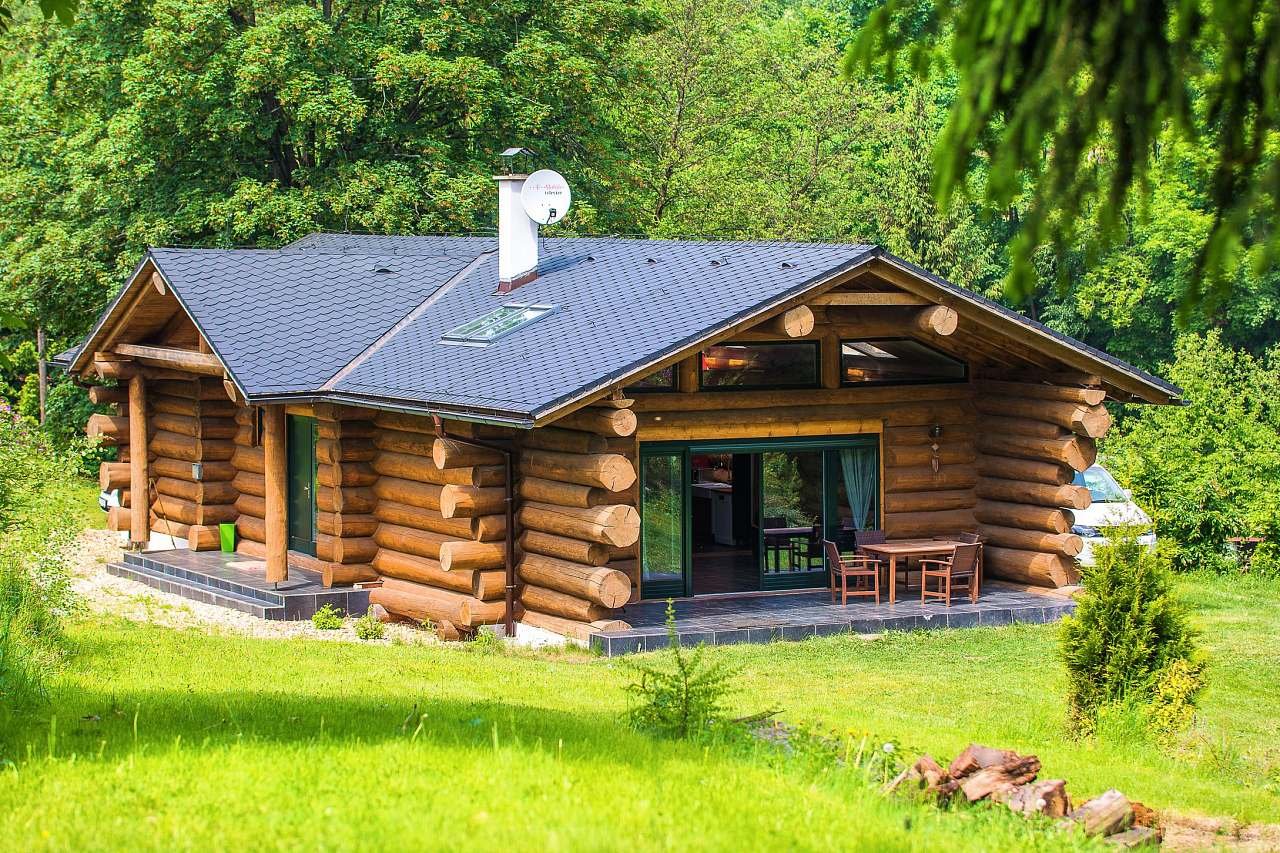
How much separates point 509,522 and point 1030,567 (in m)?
6.46

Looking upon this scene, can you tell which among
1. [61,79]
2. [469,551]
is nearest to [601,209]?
[61,79]

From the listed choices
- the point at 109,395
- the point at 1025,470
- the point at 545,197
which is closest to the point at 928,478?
the point at 1025,470

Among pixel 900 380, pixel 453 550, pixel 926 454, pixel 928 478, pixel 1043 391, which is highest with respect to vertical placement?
pixel 900 380

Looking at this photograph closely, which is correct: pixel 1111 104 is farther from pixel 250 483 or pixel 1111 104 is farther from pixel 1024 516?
pixel 250 483

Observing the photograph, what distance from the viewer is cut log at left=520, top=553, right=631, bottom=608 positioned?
1614 cm

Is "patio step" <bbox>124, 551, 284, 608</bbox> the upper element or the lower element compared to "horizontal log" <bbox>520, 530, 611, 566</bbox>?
lower

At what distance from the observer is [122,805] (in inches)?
275

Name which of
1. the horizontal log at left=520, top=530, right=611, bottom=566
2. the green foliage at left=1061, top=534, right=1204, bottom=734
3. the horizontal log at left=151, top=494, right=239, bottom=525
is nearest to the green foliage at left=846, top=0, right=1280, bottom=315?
the green foliage at left=1061, top=534, right=1204, bottom=734

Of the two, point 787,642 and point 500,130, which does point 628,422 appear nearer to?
point 787,642

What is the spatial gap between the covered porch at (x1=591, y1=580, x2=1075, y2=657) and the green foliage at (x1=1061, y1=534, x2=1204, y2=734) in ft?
15.2

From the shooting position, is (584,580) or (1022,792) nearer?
(1022,792)

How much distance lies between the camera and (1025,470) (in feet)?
62.9

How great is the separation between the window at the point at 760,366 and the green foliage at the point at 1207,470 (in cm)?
637

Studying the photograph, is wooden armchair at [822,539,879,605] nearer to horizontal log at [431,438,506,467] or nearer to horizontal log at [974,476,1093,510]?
horizontal log at [974,476,1093,510]
